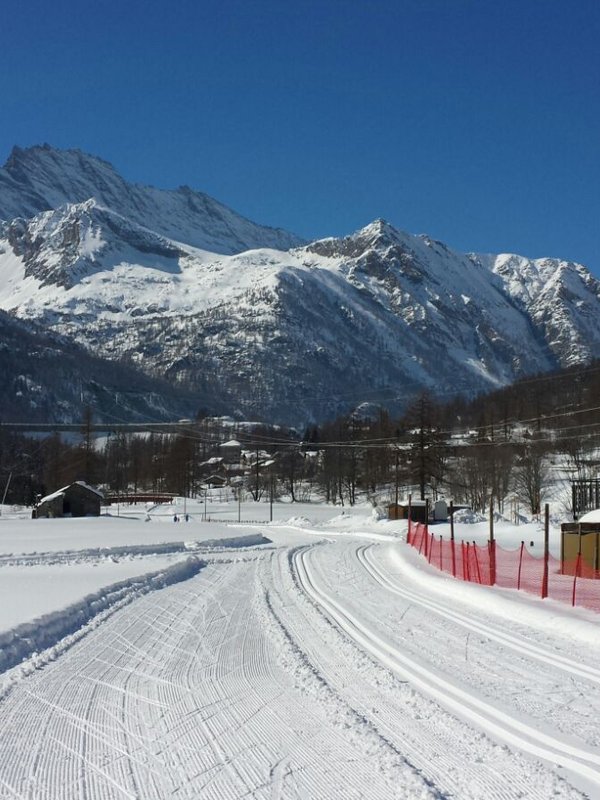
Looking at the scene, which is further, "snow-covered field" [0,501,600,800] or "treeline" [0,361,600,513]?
"treeline" [0,361,600,513]

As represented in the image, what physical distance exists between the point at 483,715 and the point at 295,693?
2192 millimetres

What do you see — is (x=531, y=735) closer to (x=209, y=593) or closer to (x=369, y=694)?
(x=369, y=694)

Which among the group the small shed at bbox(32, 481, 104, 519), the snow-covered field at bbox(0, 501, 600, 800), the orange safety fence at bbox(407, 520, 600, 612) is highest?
the snow-covered field at bbox(0, 501, 600, 800)

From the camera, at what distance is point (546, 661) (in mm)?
11859

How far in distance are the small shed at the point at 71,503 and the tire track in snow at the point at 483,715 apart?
6745 centimetres

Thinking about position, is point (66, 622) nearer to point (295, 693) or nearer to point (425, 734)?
point (295, 693)

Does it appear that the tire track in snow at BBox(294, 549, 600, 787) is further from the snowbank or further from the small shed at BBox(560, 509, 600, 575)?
the small shed at BBox(560, 509, 600, 575)

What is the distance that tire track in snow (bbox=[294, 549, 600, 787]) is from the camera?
7.19m

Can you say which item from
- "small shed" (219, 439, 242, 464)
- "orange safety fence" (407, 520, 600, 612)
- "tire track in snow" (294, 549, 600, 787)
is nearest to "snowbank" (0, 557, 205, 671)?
"tire track in snow" (294, 549, 600, 787)

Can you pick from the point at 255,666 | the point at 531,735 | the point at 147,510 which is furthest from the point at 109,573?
the point at 147,510

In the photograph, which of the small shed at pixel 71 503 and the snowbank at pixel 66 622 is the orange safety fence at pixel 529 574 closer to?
the snowbank at pixel 66 622

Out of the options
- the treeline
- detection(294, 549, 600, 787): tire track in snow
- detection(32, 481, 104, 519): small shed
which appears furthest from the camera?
the treeline

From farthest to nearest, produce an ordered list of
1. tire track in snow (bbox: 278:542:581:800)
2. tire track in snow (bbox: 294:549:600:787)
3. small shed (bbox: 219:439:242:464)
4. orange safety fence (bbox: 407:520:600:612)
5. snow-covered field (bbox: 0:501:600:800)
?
small shed (bbox: 219:439:242:464) → orange safety fence (bbox: 407:520:600:612) → tire track in snow (bbox: 294:549:600:787) → snow-covered field (bbox: 0:501:600:800) → tire track in snow (bbox: 278:542:581:800)

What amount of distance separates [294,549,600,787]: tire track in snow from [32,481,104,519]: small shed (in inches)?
2655
